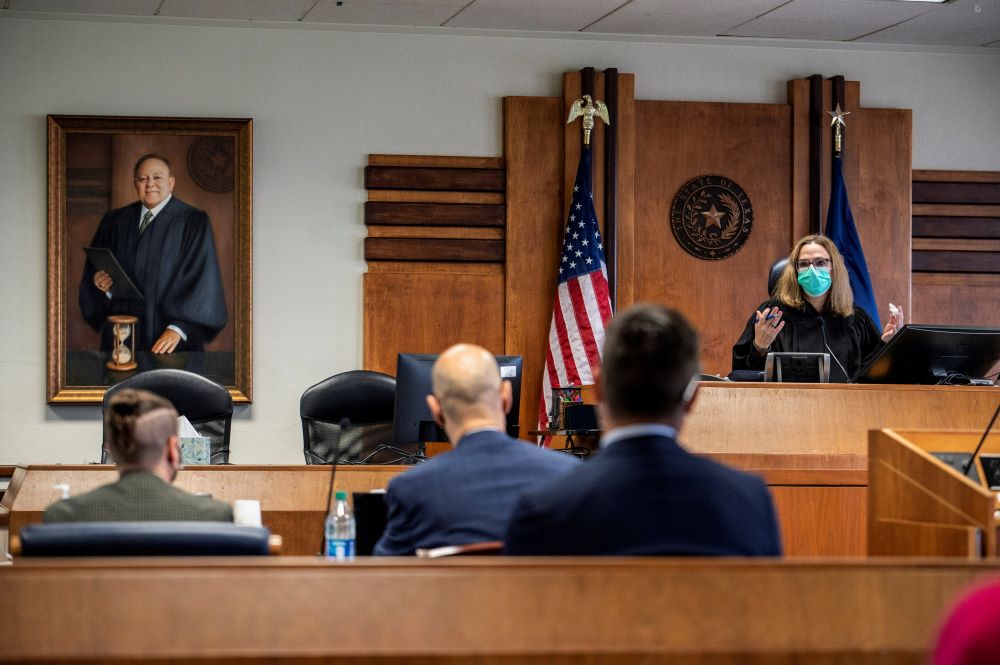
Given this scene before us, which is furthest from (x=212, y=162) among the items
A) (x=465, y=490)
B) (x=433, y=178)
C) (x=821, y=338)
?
(x=465, y=490)

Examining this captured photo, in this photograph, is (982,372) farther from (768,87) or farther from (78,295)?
(78,295)

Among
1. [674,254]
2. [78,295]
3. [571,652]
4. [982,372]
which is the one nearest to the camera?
[571,652]

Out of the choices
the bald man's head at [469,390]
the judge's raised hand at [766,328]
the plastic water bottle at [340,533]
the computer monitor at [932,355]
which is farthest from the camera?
the judge's raised hand at [766,328]

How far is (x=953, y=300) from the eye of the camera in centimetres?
770

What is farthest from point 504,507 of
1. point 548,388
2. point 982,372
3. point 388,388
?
point 548,388

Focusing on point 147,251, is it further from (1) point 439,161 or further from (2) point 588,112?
(2) point 588,112

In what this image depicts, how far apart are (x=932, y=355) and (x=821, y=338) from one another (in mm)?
790

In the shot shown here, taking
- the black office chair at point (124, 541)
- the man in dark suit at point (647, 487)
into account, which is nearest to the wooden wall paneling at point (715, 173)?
the man in dark suit at point (647, 487)

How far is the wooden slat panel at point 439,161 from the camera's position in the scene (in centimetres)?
718

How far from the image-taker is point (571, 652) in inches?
71.2

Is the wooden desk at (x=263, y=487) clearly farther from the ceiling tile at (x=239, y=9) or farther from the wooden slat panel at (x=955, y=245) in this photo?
the wooden slat panel at (x=955, y=245)

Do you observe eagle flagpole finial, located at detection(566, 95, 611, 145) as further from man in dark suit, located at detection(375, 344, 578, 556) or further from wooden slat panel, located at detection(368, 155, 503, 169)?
man in dark suit, located at detection(375, 344, 578, 556)

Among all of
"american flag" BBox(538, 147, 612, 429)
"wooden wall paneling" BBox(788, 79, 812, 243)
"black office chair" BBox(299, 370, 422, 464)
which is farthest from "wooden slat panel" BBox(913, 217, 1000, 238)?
"black office chair" BBox(299, 370, 422, 464)

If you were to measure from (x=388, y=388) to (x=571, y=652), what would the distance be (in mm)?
4102
